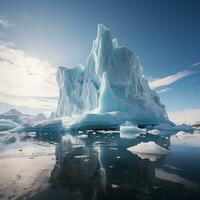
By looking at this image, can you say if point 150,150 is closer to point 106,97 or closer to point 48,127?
point 48,127

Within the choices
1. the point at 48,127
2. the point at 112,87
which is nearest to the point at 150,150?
the point at 48,127

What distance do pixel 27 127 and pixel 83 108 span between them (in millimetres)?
13780

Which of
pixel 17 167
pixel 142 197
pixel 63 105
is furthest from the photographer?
pixel 63 105

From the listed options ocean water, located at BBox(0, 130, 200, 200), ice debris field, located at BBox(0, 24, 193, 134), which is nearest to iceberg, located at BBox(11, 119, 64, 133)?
ice debris field, located at BBox(0, 24, 193, 134)

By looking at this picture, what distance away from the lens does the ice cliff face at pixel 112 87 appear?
36.5 meters

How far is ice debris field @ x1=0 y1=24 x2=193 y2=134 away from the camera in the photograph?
32.4 metres

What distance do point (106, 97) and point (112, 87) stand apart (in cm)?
406

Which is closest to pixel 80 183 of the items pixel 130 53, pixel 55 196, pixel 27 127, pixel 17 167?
pixel 55 196

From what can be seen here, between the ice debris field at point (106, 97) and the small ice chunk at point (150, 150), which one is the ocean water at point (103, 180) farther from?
the ice debris field at point (106, 97)

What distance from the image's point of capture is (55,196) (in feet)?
16.8

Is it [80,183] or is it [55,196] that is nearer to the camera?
[55,196]

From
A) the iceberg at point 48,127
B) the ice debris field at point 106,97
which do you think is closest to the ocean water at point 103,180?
the ice debris field at point 106,97

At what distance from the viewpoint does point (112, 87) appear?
3869 cm

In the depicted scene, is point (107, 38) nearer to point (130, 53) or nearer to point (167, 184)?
point (130, 53)
